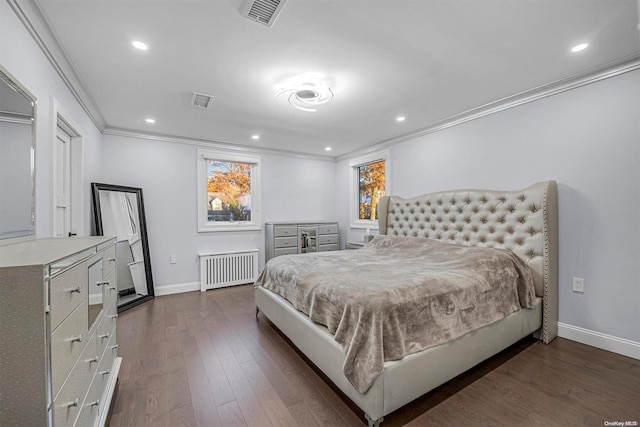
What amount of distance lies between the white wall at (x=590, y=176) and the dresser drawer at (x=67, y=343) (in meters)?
3.57

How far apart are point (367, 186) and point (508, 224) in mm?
2585

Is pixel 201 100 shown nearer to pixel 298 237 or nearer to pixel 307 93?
pixel 307 93

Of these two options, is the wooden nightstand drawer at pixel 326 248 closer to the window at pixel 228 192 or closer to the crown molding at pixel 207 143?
the window at pixel 228 192

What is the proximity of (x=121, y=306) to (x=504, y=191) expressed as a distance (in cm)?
467

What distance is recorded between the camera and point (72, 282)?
1012mm

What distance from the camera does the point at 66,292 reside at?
3.13 ft

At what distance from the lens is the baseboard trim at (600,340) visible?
2180mm

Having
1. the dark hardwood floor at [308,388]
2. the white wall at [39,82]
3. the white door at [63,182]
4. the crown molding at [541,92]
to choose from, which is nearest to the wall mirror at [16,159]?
the white wall at [39,82]

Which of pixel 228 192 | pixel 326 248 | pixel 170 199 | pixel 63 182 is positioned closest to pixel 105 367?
pixel 63 182

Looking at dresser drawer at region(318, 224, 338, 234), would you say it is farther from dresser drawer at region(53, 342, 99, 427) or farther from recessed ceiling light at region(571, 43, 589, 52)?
dresser drawer at region(53, 342, 99, 427)

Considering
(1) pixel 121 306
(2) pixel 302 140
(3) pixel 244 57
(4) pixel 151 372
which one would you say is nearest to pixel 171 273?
(1) pixel 121 306

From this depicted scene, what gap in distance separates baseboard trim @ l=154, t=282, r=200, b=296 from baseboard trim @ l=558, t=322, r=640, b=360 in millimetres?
4573

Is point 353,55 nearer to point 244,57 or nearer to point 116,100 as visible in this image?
point 244,57

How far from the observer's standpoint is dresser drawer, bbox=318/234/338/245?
199 inches
